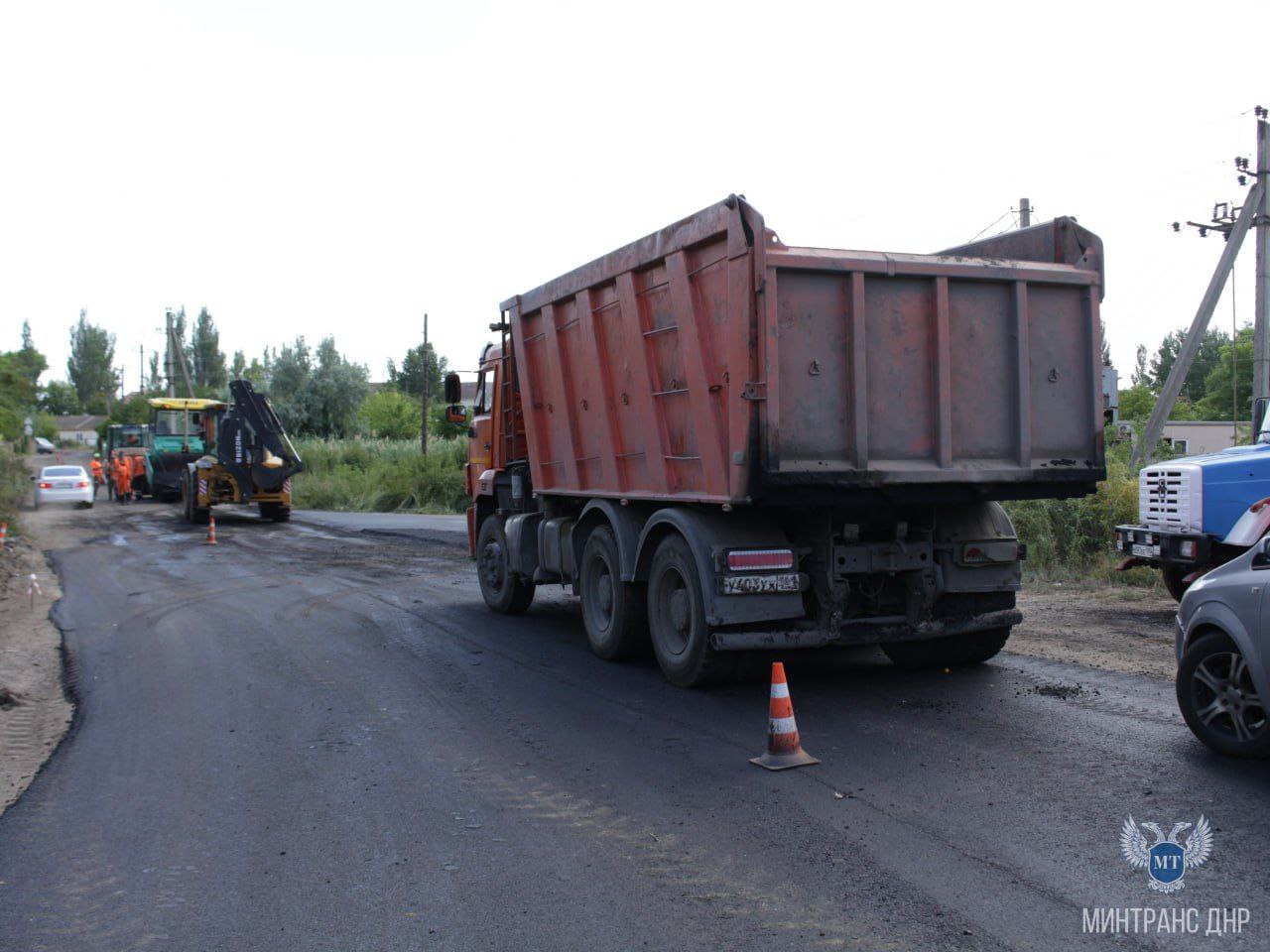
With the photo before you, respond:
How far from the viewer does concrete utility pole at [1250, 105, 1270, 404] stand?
20062 mm

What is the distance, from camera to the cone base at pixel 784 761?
228 inches

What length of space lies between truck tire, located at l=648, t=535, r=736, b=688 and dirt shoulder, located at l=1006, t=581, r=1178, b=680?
3076 millimetres

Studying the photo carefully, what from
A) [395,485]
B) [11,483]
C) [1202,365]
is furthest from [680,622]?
[1202,365]

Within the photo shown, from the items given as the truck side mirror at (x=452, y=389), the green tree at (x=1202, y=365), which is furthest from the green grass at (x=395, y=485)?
the green tree at (x=1202, y=365)

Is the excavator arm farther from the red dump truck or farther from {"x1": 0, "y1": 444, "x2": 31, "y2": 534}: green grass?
the red dump truck

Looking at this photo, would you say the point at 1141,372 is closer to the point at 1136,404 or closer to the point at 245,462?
the point at 1136,404

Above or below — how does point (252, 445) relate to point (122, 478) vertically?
above

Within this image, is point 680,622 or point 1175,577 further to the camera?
point 1175,577

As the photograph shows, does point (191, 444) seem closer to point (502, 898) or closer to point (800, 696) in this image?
point (800, 696)

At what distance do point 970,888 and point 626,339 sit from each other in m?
5.31

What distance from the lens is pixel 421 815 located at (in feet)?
17.1

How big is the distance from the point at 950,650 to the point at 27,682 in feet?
24.7

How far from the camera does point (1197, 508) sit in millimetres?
9797

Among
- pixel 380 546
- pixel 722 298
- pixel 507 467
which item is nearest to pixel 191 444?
pixel 380 546
